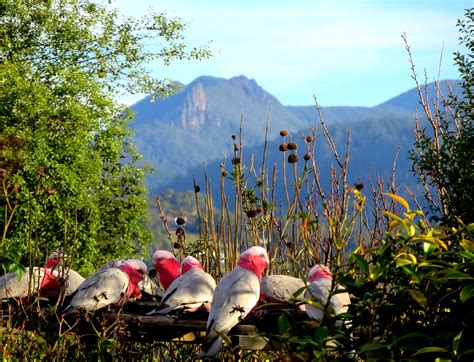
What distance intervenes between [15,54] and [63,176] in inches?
168

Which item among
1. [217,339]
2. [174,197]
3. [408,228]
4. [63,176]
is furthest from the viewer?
[174,197]

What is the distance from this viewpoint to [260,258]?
4.82 m

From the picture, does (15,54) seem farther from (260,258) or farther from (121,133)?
(260,258)

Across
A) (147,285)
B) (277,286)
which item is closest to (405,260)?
(277,286)

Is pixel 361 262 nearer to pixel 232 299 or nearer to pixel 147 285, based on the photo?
pixel 232 299

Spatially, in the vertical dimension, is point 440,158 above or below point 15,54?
below

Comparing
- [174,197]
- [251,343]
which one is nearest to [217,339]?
[251,343]

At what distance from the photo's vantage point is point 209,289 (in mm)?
4852

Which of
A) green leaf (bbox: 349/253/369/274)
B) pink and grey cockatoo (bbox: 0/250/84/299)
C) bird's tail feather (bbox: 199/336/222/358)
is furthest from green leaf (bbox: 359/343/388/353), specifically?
pink and grey cockatoo (bbox: 0/250/84/299)

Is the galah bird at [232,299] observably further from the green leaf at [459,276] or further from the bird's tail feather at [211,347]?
the green leaf at [459,276]

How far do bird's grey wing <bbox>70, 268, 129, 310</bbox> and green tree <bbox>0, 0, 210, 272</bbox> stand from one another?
10.9m

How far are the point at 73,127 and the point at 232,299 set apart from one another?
14.9 metres

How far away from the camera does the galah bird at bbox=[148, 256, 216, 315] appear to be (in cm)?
473

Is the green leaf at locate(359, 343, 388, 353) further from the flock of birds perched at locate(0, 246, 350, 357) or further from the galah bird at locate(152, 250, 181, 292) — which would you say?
the galah bird at locate(152, 250, 181, 292)
